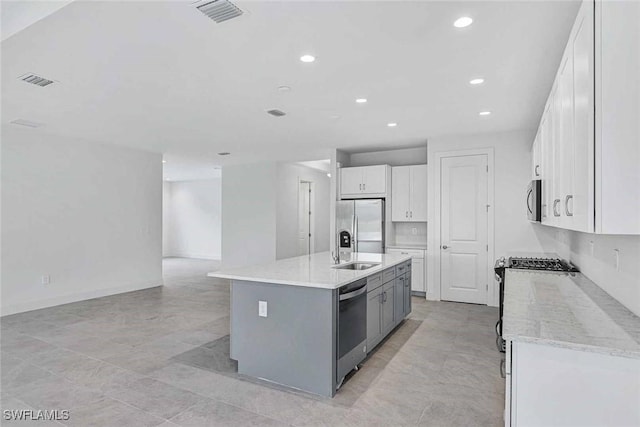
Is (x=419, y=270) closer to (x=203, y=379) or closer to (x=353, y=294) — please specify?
(x=353, y=294)

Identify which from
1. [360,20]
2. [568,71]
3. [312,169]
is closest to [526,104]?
[568,71]

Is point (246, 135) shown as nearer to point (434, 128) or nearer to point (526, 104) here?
point (434, 128)

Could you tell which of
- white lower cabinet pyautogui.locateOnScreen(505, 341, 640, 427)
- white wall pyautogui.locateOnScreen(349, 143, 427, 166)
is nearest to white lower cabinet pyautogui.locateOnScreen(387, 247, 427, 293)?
white wall pyautogui.locateOnScreen(349, 143, 427, 166)

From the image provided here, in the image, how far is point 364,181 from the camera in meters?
6.57

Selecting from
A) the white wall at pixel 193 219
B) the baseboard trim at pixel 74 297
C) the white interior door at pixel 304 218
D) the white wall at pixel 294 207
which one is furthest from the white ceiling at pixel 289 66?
the white wall at pixel 193 219

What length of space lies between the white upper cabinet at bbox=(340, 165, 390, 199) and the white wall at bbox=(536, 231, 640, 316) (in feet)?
11.1

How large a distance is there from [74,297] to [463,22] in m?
6.61

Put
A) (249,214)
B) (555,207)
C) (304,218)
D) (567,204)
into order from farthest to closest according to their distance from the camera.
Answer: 1. (304,218)
2. (249,214)
3. (555,207)
4. (567,204)

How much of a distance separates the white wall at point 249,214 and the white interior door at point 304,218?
1.13m

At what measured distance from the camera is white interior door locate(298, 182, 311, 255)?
9.58m

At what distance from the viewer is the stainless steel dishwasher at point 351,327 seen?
2.80 m

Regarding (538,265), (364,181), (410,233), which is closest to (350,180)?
(364,181)

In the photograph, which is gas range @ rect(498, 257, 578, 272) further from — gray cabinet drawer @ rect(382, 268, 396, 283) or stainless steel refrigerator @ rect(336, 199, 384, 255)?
stainless steel refrigerator @ rect(336, 199, 384, 255)

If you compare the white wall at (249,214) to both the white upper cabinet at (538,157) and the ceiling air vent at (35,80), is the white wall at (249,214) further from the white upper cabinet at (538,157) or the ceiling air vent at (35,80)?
the white upper cabinet at (538,157)
